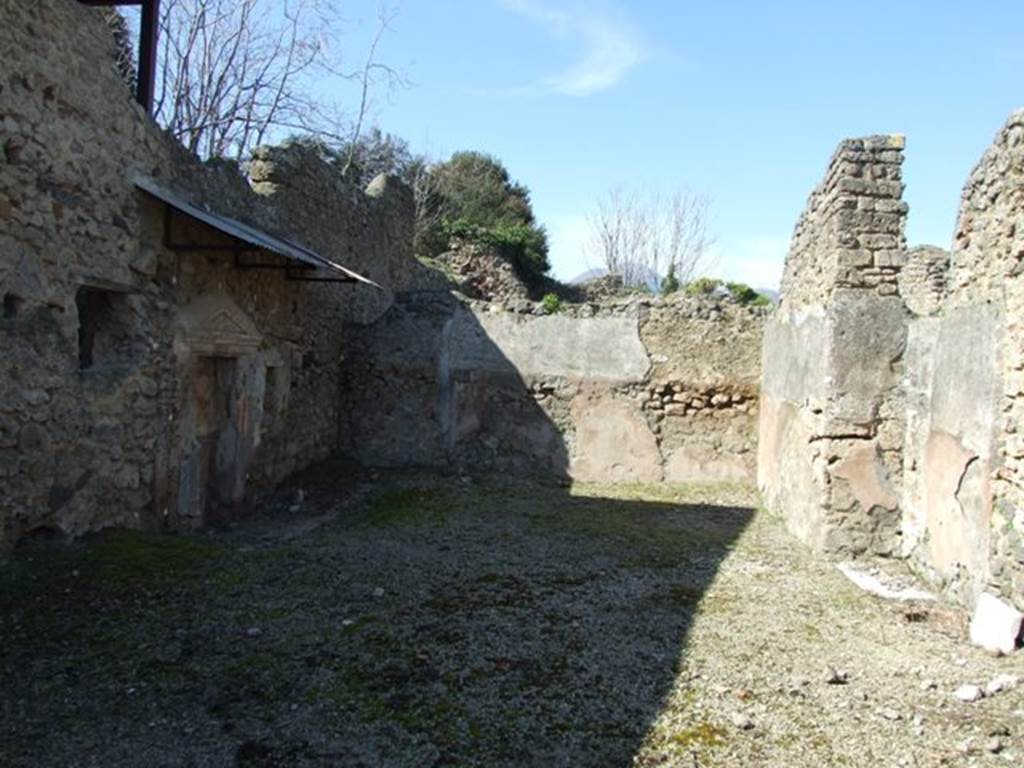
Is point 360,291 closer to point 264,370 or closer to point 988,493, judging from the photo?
point 264,370

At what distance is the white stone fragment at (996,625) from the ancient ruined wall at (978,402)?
0.09 m

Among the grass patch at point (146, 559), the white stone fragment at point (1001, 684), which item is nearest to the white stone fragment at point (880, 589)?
the white stone fragment at point (1001, 684)

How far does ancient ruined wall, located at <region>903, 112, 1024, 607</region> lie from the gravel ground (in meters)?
0.50

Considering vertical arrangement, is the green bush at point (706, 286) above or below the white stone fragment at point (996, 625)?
above

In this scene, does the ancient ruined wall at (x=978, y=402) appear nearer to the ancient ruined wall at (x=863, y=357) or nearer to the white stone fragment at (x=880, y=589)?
the white stone fragment at (x=880, y=589)

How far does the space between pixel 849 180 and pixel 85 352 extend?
588 cm

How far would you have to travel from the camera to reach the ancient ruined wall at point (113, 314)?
4.69 m

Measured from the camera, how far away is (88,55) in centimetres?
525

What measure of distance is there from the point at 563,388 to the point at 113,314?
17.3 ft

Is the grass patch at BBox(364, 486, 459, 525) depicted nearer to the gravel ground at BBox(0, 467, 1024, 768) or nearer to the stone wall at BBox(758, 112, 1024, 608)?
the gravel ground at BBox(0, 467, 1024, 768)

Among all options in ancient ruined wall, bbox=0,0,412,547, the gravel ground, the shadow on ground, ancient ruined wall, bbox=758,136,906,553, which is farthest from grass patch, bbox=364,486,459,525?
ancient ruined wall, bbox=758,136,906,553

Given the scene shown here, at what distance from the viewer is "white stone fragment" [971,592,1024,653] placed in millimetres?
4148

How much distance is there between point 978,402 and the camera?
4863mm

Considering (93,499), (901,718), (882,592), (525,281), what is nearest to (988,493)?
(882,592)
